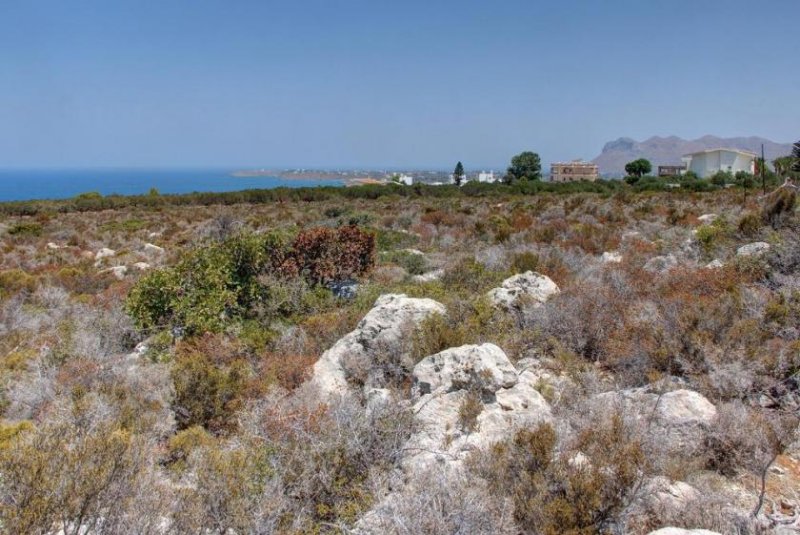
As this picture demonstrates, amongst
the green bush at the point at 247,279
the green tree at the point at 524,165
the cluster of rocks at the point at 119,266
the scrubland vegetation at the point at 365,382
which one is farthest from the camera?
the green tree at the point at 524,165

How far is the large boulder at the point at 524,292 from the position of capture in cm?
660

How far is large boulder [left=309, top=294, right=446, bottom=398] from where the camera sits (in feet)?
17.1

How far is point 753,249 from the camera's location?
8.26 meters

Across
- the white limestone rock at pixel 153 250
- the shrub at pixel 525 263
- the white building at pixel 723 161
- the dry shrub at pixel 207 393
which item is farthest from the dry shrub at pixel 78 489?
the white building at pixel 723 161

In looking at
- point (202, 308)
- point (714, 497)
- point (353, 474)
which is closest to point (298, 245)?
point (202, 308)

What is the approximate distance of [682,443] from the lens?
3.65m

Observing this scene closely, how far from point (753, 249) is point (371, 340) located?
21.9 ft

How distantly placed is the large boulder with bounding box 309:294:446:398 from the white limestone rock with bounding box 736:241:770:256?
514cm

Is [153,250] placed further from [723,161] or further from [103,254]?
[723,161]

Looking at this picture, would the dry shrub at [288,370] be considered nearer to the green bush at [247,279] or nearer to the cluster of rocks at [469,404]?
the cluster of rocks at [469,404]

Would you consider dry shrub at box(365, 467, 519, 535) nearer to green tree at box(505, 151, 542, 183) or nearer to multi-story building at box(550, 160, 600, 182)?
green tree at box(505, 151, 542, 183)

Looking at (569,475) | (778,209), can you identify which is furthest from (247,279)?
(778,209)

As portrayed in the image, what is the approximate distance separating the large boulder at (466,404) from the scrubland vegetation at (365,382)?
9 centimetres

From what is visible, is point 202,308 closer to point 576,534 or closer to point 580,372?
point 580,372
